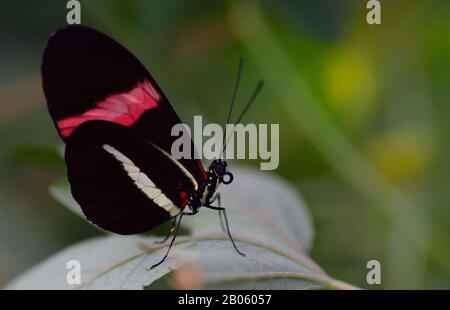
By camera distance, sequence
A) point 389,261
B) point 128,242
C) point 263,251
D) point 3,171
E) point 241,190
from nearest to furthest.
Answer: point 263,251 < point 128,242 < point 241,190 < point 389,261 < point 3,171

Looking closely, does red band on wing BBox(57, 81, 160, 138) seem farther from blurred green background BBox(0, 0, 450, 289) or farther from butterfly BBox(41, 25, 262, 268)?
blurred green background BBox(0, 0, 450, 289)

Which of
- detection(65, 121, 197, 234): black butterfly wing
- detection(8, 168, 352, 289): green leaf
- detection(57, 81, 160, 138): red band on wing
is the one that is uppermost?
detection(57, 81, 160, 138): red band on wing

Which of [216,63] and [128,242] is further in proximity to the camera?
[216,63]

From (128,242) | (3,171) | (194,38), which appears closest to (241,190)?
(128,242)

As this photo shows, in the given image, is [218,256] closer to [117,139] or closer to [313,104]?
[117,139]

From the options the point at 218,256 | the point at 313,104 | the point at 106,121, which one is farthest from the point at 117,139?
the point at 313,104

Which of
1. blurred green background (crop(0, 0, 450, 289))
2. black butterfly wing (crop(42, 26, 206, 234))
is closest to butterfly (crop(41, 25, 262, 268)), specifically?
black butterfly wing (crop(42, 26, 206, 234))

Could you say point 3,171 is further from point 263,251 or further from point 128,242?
point 263,251
